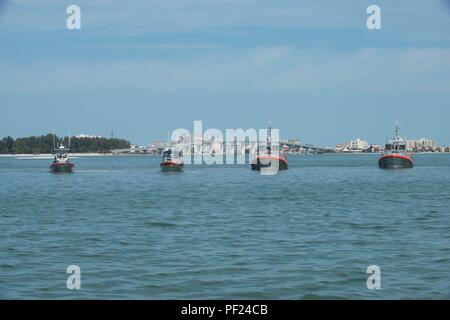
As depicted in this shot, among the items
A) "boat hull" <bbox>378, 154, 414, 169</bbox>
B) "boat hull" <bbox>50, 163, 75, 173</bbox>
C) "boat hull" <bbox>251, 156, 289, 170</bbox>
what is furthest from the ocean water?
"boat hull" <bbox>378, 154, 414, 169</bbox>

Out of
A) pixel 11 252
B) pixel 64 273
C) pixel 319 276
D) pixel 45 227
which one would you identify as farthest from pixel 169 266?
pixel 45 227

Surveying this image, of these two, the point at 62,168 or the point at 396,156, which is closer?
the point at 62,168

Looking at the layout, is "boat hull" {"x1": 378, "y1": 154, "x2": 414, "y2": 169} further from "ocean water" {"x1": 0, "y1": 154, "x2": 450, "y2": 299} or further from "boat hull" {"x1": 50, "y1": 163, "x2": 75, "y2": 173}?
"ocean water" {"x1": 0, "y1": 154, "x2": 450, "y2": 299}

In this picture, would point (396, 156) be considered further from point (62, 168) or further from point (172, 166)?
point (62, 168)

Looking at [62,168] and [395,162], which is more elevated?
[395,162]

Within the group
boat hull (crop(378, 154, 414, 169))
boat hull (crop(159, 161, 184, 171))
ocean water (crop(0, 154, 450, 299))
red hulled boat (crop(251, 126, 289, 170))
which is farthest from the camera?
boat hull (crop(378, 154, 414, 169))

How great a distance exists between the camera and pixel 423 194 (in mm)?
49594

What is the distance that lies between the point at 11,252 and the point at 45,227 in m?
7.42

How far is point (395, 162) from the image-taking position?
102812 millimetres

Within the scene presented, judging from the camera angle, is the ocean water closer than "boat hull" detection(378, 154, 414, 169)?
Yes

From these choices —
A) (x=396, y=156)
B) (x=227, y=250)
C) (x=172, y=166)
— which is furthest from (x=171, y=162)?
(x=227, y=250)

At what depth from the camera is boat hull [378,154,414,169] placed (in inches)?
4016

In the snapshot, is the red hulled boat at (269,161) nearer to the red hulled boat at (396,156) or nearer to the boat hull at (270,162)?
the boat hull at (270,162)

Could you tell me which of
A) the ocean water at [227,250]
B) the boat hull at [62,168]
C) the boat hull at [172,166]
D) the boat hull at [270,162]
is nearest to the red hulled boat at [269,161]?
the boat hull at [270,162]
